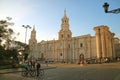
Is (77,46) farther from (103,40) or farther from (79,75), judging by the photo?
(79,75)

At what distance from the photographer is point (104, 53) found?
5262 centimetres

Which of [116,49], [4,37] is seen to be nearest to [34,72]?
[4,37]

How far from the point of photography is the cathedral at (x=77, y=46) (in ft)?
179

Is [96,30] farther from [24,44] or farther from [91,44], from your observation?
[24,44]

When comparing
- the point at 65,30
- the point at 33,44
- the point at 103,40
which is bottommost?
the point at 103,40

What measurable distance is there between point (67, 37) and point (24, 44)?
33601 mm

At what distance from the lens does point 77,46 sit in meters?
66.6

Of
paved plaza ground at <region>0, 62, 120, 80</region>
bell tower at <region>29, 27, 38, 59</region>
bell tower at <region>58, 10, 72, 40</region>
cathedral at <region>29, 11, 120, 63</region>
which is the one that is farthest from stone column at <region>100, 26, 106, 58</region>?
bell tower at <region>29, 27, 38, 59</region>

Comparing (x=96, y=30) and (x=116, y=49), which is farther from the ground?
(x=96, y=30)

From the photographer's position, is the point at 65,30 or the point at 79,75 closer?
the point at 79,75

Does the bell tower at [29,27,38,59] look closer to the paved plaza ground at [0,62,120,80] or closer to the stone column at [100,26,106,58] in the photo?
the stone column at [100,26,106,58]

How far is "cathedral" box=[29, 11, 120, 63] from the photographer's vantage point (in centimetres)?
5469

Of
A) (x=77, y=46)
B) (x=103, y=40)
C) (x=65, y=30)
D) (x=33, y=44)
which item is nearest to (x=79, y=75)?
(x=103, y=40)

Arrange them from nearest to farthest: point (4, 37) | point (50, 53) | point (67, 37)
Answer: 1. point (4, 37)
2. point (67, 37)
3. point (50, 53)
